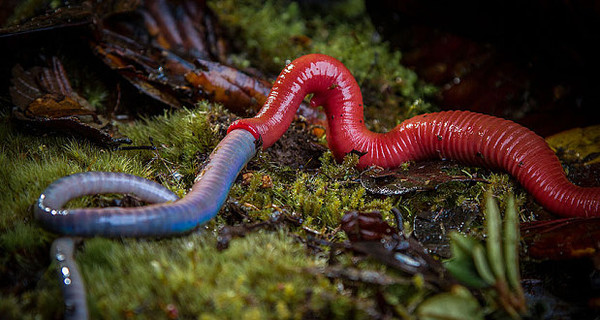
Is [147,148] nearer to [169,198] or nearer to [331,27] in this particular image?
[169,198]

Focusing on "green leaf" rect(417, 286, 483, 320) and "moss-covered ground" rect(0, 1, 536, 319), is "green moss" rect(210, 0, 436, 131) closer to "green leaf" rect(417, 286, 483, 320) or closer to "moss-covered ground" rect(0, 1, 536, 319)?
"moss-covered ground" rect(0, 1, 536, 319)

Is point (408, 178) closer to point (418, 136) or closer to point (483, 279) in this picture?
point (418, 136)

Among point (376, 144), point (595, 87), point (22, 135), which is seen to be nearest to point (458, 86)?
Answer: point (595, 87)

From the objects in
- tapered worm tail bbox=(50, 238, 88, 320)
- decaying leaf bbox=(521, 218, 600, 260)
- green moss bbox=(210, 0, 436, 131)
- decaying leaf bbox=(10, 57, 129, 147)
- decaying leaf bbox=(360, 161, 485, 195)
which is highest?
green moss bbox=(210, 0, 436, 131)

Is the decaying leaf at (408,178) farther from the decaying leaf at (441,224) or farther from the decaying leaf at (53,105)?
the decaying leaf at (53,105)

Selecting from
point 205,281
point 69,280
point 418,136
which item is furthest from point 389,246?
point 69,280

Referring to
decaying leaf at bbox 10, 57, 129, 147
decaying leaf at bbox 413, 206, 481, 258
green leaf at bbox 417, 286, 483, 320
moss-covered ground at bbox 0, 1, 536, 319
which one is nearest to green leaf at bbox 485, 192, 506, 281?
green leaf at bbox 417, 286, 483, 320
